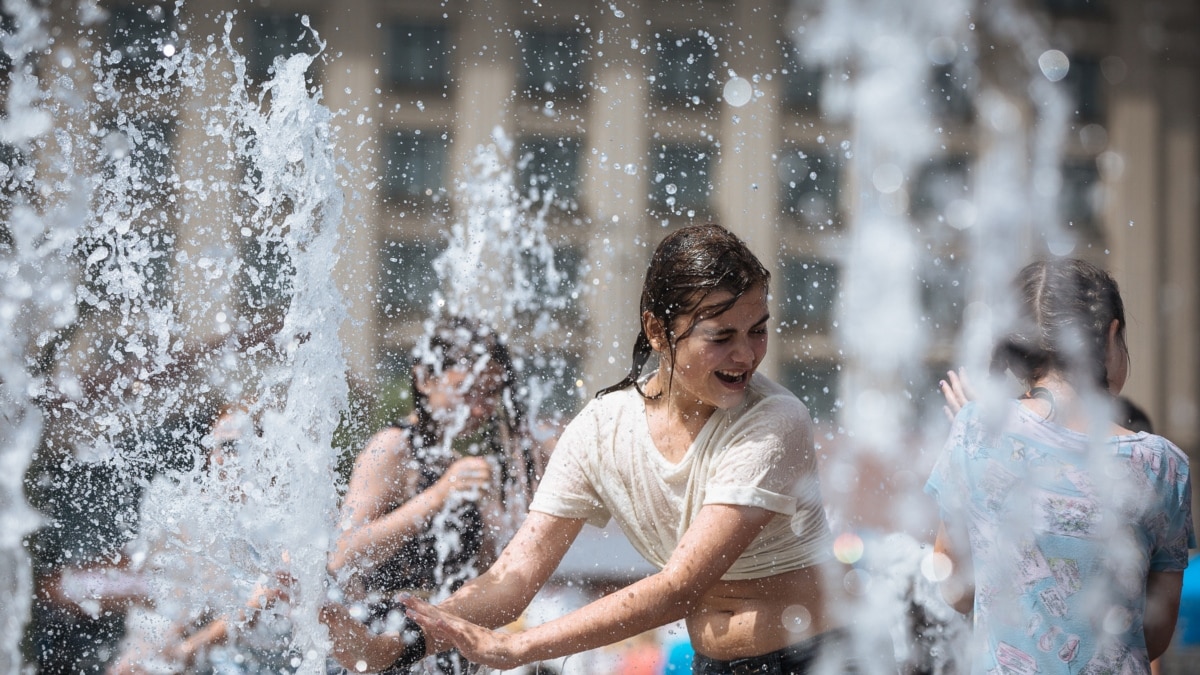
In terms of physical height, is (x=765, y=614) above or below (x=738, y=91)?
below

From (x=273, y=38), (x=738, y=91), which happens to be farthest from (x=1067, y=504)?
(x=273, y=38)

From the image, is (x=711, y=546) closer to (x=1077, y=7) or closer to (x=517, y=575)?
(x=517, y=575)

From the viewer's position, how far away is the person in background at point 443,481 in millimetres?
2805

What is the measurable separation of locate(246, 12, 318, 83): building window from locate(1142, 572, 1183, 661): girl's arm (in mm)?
17885

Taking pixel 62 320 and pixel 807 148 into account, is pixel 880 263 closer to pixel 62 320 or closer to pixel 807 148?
pixel 807 148

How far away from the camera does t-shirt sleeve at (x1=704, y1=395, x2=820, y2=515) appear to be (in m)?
1.94

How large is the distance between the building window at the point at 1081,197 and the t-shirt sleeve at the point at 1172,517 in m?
22.5

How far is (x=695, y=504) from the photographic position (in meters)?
Result: 2.04

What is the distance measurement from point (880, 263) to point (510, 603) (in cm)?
1630

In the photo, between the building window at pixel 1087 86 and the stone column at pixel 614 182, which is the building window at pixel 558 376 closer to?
the stone column at pixel 614 182

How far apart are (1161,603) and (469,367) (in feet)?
5.99

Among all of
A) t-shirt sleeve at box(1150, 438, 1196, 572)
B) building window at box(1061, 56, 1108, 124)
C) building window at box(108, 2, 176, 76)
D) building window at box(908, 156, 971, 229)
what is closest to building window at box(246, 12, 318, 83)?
building window at box(108, 2, 176, 76)

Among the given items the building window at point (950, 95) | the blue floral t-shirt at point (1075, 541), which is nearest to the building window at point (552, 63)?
the building window at point (950, 95)

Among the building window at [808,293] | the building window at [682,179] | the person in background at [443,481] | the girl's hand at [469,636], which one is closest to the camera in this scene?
the girl's hand at [469,636]
